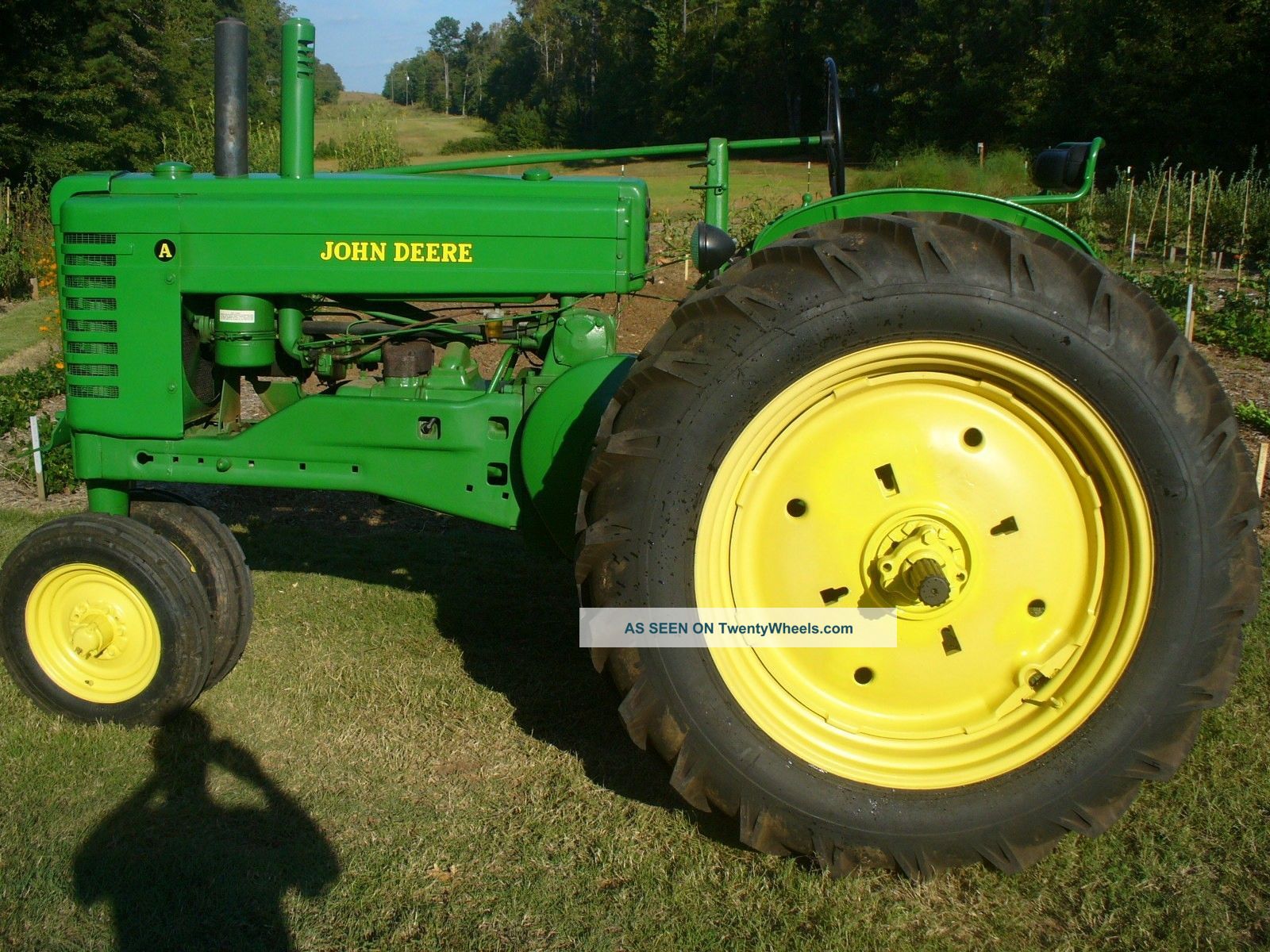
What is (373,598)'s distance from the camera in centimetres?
431

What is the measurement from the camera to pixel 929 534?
8.14 feet

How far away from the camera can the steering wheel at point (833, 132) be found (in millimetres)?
3594

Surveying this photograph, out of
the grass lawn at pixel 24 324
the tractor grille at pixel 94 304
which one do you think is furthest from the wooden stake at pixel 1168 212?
the tractor grille at pixel 94 304

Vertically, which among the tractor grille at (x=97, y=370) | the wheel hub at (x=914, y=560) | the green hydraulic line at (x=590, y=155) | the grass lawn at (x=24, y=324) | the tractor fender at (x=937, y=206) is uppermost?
the green hydraulic line at (x=590, y=155)

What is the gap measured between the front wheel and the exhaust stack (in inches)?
69.3

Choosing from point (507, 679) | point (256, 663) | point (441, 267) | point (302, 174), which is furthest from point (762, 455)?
point (256, 663)

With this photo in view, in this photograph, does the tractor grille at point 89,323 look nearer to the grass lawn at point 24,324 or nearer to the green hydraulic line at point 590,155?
the green hydraulic line at point 590,155

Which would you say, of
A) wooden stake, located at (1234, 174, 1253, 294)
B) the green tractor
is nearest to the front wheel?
the green tractor

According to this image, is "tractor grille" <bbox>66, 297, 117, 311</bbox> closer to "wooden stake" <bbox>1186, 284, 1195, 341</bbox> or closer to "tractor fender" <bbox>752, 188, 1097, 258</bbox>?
"tractor fender" <bbox>752, 188, 1097, 258</bbox>

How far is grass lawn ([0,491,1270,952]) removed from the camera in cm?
239

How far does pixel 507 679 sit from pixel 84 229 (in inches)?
73.7

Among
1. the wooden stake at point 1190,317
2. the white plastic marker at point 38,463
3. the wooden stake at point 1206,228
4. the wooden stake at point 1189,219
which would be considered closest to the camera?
the white plastic marker at point 38,463

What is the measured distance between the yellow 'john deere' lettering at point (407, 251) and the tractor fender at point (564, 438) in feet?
1.56

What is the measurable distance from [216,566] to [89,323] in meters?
0.82
